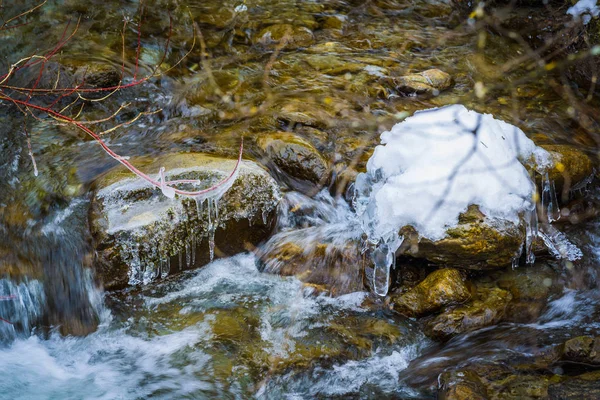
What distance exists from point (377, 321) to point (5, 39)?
6016 mm

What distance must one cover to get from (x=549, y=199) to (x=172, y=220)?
3411mm

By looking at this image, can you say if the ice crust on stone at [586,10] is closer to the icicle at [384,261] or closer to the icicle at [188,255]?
the icicle at [384,261]

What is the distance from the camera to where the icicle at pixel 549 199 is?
5.00 meters

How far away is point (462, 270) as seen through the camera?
447 centimetres

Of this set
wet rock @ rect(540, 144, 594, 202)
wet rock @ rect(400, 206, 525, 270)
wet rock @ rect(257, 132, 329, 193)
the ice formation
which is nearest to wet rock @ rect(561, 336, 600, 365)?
wet rock @ rect(400, 206, 525, 270)

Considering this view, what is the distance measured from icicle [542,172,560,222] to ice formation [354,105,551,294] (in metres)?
0.17

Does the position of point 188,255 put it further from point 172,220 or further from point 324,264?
point 324,264

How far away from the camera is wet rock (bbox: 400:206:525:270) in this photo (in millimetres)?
4316

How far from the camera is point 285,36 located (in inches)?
304

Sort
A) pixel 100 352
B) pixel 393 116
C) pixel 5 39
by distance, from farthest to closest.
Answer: pixel 5 39 < pixel 393 116 < pixel 100 352

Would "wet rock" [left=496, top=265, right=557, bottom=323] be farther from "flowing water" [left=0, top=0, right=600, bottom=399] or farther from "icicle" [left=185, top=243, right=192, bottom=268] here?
"icicle" [left=185, top=243, right=192, bottom=268]

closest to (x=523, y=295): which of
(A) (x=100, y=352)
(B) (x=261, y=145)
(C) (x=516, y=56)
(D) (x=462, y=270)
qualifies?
(D) (x=462, y=270)

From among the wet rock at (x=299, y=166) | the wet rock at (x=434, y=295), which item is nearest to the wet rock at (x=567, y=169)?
the wet rock at (x=434, y=295)

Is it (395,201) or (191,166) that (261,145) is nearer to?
(191,166)
